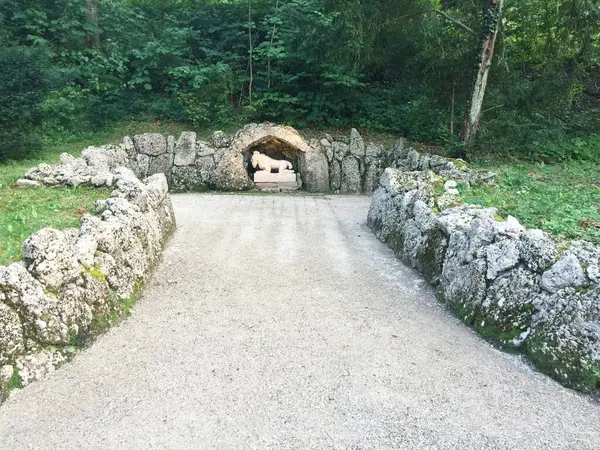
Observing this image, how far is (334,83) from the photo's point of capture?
1441 cm

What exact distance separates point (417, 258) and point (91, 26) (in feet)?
49.9

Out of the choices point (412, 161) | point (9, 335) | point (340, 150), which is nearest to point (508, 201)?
point (9, 335)

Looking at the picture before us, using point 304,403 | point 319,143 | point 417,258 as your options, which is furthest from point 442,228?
point 319,143

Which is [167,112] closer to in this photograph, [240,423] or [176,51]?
[176,51]

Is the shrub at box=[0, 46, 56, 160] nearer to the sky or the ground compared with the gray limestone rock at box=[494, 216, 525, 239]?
nearer to the sky

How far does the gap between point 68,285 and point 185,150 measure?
9194 millimetres

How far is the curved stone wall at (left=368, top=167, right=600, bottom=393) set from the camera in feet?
12.3

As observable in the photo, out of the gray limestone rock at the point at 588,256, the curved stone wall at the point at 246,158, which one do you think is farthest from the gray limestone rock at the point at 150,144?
the gray limestone rock at the point at 588,256

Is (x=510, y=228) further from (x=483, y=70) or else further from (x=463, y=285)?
(x=483, y=70)

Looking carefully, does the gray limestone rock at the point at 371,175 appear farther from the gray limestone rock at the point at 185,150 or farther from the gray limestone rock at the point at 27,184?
the gray limestone rock at the point at 27,184

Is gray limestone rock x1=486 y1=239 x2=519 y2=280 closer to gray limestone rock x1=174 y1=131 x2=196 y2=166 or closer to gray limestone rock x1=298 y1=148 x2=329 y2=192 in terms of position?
gray limestone rock x1=298 y1=148 x2=329 y2=192

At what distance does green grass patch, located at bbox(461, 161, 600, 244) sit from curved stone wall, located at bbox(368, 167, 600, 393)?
1.07 feet

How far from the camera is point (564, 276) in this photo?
4.01 metres

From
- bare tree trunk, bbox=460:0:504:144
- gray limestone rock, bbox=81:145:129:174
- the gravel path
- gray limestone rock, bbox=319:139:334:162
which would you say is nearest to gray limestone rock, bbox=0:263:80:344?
the gravel path
